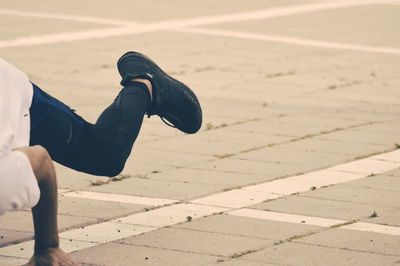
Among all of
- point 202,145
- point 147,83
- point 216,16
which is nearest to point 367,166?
point 202,145

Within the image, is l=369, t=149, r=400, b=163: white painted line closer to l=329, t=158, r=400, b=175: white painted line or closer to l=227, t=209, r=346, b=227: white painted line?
l=329, t=158, r=400, b=175: white painted line

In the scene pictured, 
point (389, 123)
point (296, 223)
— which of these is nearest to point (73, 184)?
point (296, 223)

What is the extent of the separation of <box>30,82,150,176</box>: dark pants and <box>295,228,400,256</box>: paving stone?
3.64 ft

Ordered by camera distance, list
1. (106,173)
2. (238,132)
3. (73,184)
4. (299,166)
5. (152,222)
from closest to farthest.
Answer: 1. (106,173)
2. (152,222)
3. (73,184)
4. (299,166)
5. (238,132)

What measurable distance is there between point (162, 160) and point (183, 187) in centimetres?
90

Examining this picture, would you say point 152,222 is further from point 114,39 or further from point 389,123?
point 114,39

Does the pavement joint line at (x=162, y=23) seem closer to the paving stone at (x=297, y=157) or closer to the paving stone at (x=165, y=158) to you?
the paving stone at (x=165, y=158)

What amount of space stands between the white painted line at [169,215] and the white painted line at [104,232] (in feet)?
0.30

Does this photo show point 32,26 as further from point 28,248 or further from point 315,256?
point 315,256

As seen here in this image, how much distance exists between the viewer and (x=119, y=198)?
7191 mm

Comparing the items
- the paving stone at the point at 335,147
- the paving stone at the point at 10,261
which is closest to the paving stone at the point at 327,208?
the paving stone at the point at 335,147

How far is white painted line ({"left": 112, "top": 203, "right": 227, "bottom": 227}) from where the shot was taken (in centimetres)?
658

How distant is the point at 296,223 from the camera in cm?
661

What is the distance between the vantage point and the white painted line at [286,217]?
6637 millimetres
